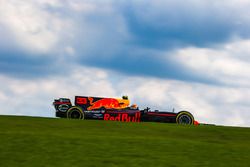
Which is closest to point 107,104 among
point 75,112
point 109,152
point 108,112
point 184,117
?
point 108,112

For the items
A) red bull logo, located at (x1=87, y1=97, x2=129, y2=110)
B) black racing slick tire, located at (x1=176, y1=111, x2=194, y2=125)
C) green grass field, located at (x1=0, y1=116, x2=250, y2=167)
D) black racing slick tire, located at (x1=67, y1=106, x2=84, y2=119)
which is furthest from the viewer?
red bull logo, located at (x1=87, y1=97, x2=129, y2=110)

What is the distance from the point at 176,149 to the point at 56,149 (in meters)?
3.66

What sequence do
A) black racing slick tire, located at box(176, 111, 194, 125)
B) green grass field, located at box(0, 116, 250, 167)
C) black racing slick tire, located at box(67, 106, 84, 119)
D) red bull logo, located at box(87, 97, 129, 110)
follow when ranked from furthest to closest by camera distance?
red bull logo, located at box(87, 97, 129, 110) → black racing slick tire, located at box(176, 111, 194, 125) → black racing slick tire, located at box(67, 106, 84, 119) → green grass field, located at box(0, 116, 250, 167)

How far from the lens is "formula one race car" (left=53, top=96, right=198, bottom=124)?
2816cm

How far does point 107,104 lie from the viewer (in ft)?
94.0

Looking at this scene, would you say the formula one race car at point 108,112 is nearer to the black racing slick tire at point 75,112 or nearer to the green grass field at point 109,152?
the black racing slick tire at point 75,112

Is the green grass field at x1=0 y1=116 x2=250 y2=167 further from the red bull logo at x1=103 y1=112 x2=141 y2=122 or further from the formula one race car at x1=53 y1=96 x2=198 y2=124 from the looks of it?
the red bull logo at x1=103 y1=112 x2=141 y2=122

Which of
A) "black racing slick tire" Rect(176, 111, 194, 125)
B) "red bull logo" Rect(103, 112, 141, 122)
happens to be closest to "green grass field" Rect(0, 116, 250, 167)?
"black racing slick tire" Rect(176, 111, 194, 125)

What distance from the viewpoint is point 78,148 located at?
41.1 feet

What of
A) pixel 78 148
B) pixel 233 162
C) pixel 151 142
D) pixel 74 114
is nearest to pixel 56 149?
pixel 78 148

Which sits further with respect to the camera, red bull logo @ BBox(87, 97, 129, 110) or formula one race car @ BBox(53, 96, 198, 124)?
red bull logo @ BBox(87, 97, 129, 110)

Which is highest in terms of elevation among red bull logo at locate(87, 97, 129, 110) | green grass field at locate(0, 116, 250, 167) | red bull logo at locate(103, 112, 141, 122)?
red bull logo at locate(87, 97, 129, 110)

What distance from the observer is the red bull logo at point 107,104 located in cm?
2839

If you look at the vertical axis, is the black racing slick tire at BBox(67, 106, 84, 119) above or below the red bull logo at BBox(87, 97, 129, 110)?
below
